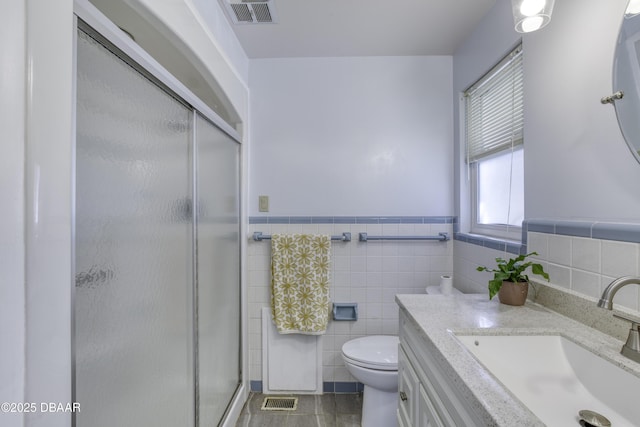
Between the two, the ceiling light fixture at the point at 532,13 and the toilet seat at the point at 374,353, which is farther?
the toilet seat at the point at 374,353

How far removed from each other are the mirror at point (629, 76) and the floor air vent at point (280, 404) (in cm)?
202

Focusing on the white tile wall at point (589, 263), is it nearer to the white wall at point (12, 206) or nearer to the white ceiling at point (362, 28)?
the white ceiling at point (362, 28)

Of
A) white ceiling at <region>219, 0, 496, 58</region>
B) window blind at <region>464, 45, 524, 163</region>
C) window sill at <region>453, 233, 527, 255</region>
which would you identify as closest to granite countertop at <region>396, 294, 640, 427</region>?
window sill at <region>453, 233, 527, 255</region>

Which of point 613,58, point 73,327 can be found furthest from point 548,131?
point 73,327

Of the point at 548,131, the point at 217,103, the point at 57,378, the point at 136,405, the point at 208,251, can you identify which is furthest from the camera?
the point at 217,103

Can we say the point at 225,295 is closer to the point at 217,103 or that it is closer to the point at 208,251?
the point at 208,251

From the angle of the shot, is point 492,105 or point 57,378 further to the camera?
point 492,105

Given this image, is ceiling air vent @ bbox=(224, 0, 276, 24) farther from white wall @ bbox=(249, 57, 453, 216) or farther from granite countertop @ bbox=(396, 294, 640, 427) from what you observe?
granite countertop @ bbox=(396, 294, 640, 427)

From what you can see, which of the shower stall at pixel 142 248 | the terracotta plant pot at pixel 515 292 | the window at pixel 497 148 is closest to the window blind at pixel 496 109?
the window at pixel 497 148

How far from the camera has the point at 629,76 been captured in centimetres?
80

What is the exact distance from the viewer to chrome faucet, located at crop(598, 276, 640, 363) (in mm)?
664

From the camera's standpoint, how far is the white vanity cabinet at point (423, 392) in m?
0.69

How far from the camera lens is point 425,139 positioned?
6.44 ft

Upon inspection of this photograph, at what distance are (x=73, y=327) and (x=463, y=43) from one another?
7.55 ft
